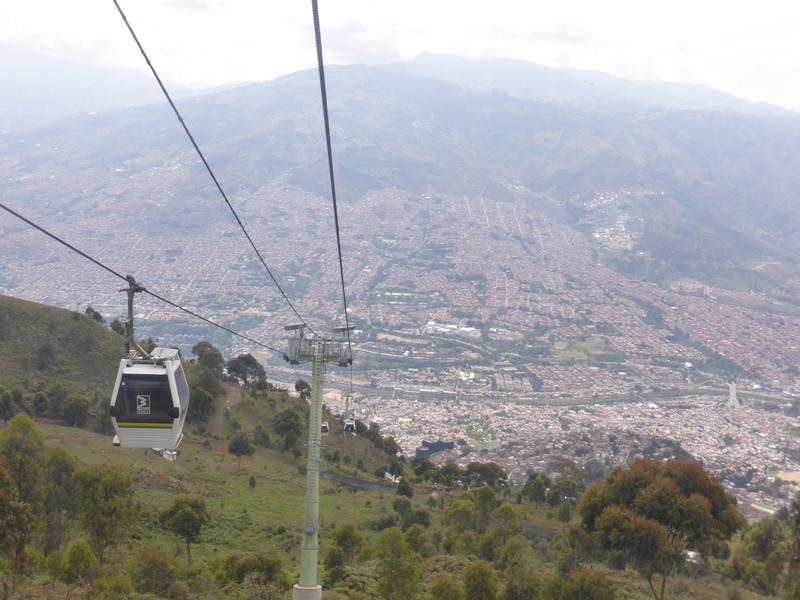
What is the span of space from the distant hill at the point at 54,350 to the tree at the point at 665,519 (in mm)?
25656

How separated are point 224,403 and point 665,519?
2795cm

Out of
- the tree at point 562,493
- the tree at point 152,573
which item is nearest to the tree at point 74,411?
the tree at point 152,573

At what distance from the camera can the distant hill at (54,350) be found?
32.8 m

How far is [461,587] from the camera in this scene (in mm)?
14977

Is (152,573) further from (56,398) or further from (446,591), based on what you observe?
(56,398)

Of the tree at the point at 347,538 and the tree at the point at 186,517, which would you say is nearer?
the tree at the point at 186,517

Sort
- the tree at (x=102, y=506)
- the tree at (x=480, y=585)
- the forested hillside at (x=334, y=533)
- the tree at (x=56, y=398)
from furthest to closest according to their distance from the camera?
the tree at (x=56, y=398)
the tree at (x=480, y=585)
the tree at (x=102, y=506)
the forested hillside at (x=334, y=533)

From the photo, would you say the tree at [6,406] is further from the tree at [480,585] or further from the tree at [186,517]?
the tree at [480,585]

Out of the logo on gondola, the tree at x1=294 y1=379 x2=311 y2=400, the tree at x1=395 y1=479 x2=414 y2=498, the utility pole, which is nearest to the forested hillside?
the tree at x1=395 y1=479 x2=414 y2=498

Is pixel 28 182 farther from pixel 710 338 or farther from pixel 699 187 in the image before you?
pixel 699 187

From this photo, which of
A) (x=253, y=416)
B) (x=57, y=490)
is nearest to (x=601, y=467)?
(x=253, y=416)

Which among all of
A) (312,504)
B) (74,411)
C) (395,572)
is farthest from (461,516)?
(74,411)

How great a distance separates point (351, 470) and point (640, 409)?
148 feet

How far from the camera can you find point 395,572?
1515cm
